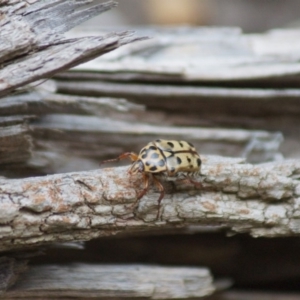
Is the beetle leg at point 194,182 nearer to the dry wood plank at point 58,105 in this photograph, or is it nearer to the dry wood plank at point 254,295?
the dry wood plank at point 58,105

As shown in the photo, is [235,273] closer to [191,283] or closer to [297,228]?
[191,283]

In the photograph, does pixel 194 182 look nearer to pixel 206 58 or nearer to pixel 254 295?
pixel 254 295

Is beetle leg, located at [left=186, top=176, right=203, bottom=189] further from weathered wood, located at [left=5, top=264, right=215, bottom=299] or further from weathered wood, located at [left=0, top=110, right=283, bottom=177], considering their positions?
weathered wood, located at [left=0, top=110, right=283, bottom=177]

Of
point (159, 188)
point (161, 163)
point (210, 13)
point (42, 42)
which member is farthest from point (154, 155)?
point (210, 13)

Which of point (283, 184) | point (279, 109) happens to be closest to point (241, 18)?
point (279, 109)

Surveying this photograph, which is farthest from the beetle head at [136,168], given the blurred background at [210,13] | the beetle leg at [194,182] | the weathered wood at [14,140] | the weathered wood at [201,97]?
the blurred background at [210,13]

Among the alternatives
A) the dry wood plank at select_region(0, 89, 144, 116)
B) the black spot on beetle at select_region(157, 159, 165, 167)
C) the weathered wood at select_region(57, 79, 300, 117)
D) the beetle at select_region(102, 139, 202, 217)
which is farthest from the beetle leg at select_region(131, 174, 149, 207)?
the weathered wood at select_region(57, 79, 300, 117)
